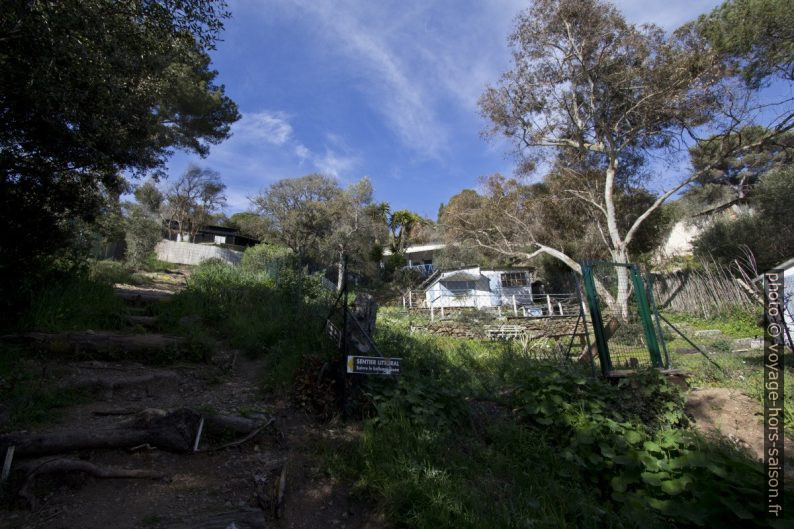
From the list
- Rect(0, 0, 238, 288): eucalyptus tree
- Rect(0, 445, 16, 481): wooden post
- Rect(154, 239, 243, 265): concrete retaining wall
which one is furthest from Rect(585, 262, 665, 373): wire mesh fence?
Rect(154, 239, 243, 265): concrete retaining wall

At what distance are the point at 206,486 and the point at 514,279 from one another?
26.4 m

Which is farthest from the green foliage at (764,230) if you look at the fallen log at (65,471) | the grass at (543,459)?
the fallen log at (65,471)

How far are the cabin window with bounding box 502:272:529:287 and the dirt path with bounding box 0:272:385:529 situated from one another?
2454 cm

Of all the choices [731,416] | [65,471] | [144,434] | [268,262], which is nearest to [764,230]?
[731,416]

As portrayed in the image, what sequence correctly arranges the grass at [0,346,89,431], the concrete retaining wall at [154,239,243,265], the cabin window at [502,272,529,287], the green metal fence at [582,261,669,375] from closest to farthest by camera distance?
the grass at [0,346,89,431]
the green metal fence at [582,261,669,375]
the concrete retaining wall at [154,239,243,265]
the cabin window at [502,272,529,287]

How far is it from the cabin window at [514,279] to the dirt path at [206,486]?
24.5 metres

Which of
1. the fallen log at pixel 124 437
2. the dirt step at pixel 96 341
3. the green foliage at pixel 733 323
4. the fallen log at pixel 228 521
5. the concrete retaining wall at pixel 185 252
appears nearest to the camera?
the fallen log at pixel 228 521

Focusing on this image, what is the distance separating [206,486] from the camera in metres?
2.83

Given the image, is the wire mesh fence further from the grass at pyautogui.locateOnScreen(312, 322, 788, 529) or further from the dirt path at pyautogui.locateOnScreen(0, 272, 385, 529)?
the dirt path at pyautogui.locateOnScreen(0, 272, 385, 529)

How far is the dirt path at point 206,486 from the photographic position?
2.40m

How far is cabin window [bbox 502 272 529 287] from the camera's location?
27.0 m

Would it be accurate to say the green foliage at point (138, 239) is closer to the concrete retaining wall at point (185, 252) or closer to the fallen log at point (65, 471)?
the concrete retaining wall at point (185, 252)

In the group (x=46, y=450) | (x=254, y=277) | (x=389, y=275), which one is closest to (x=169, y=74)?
(x=254, y=277)

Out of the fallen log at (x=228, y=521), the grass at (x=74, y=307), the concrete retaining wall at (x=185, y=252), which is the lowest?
the fallen log at (x=228, y=521)
